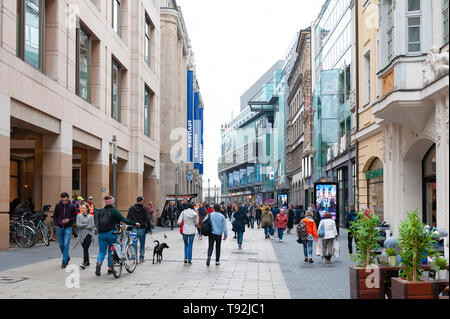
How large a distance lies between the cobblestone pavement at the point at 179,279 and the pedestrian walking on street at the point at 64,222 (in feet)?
1.32

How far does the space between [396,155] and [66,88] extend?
1252 centimetres

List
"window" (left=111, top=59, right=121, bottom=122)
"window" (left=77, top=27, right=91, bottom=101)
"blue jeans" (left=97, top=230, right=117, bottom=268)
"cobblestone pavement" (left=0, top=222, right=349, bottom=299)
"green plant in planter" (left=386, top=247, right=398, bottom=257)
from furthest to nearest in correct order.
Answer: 1. "window" (left=111, top=59, right=121, bottom=122)
2. "window" (left=77, top=27, right=91, bottom=101)
3. "blue jeans" (left=97, top=230, right=117, bottom=268)
4. "cobblestone pavement" (left=0, top=222, right=349, bottom=299)
5. "green plant in planter" (left=386, top=247, right=398, bottom=257)

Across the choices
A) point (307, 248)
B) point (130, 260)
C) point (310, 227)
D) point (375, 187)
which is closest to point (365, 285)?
point (130, 260)

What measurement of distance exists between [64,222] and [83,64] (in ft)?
45.7

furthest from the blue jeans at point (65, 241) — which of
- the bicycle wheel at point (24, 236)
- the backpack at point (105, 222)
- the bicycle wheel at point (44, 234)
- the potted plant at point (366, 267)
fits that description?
the potted plant at point (366, 267)

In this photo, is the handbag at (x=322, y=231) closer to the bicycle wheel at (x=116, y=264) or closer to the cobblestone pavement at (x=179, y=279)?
the cobblestone pavement at (x=179, y=279)

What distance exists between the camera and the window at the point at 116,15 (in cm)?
3228

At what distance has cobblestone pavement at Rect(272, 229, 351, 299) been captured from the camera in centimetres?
1074

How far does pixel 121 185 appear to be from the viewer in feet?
115

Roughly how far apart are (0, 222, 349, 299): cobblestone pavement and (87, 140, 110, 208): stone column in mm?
9822

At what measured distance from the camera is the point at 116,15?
33.1m

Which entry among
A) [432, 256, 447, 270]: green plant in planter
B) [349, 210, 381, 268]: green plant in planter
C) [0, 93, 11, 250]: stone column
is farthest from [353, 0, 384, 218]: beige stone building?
[432, 256, 447, 270]: green plant in planter

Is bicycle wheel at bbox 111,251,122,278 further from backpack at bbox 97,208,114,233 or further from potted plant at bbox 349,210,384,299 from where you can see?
potted plant at bbox 349,210,384,299
